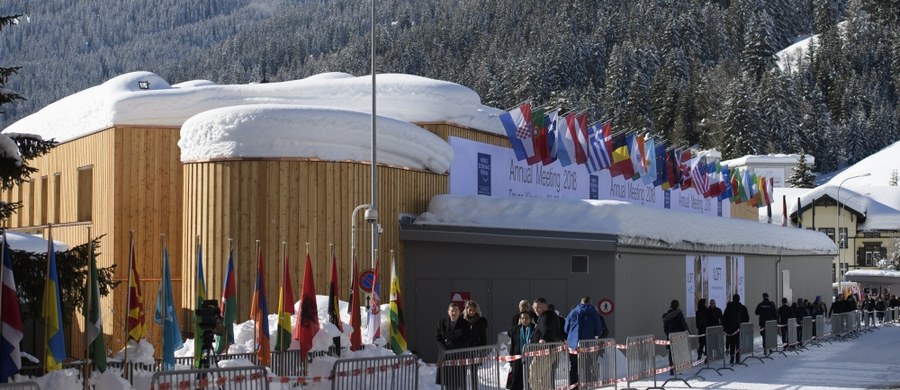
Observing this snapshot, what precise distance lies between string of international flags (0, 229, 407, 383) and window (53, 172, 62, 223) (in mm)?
12868

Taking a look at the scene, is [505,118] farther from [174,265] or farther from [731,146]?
[731,146]

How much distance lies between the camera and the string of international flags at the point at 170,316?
1139 centimetres

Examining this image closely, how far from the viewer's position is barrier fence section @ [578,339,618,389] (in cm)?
1806

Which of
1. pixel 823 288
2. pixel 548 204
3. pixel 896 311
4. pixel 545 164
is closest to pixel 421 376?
pixel 548 204

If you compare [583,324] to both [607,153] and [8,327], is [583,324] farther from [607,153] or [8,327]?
[607,153]

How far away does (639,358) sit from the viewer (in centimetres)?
1905

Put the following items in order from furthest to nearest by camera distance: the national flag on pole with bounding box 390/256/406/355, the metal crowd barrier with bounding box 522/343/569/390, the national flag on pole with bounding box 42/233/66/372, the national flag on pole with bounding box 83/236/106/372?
1. the national flag on pole with bounding box 390/256/406/355
2. the metal crowd barrier with bounding box 522/343/569/390
3. the national flag on pole with bounding box 83/236/106/372
4. the national flag on pole with bounding box 42/233/66/372

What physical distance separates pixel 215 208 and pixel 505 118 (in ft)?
28.3

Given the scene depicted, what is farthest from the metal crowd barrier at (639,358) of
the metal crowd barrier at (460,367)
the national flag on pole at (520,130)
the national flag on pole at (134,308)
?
the national flag on pole at (520,130)

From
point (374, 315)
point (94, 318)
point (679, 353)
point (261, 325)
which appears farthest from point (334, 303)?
point (94, 318)

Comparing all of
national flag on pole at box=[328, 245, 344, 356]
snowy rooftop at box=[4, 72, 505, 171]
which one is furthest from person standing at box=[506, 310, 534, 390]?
snowy rooftop at box=[4, 72, 505, 171]

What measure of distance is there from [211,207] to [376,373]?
12.3m

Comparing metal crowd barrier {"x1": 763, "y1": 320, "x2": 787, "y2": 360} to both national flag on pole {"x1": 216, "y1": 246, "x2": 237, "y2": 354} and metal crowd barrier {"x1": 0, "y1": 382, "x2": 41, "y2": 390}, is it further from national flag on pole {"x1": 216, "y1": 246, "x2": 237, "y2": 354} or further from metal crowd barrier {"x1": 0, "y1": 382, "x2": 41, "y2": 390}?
metal crowd barrier {"x1": 0, "y1": 382, "x2": 41, "y2": 390}

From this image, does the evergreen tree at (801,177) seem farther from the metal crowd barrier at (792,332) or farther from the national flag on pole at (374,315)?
the national flag on pole at (374,315)
